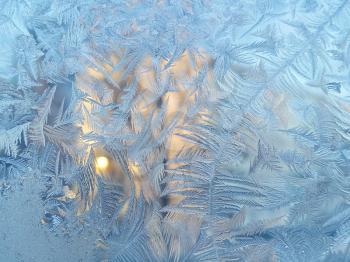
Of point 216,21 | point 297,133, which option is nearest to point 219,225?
point 297,133

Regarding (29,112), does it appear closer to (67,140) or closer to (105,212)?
(67,140)

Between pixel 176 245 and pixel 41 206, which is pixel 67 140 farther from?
pixel 176 245

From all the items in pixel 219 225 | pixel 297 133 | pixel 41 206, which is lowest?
pixel 41 206

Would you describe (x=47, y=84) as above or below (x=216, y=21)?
below

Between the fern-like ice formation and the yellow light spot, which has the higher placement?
the fern-like ice formation

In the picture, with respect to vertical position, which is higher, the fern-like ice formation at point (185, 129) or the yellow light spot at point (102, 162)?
the fern-like ice formation at point (185, 129)
